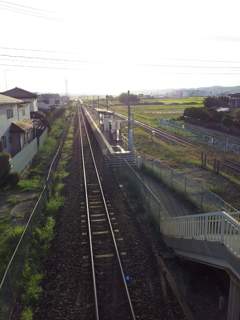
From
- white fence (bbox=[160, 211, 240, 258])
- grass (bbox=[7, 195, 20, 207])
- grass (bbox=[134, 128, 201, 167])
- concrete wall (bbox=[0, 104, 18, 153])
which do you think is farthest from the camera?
grass (bbox=[134, 128, 201, 167])

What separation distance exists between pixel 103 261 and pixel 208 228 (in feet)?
9.76

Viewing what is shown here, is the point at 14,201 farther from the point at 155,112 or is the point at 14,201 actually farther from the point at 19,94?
the point at 155,112

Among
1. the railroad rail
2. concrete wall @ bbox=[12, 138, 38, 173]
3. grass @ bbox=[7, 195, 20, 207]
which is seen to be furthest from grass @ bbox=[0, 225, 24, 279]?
concrete wall @ bbox=[12, 138, 38, 173]

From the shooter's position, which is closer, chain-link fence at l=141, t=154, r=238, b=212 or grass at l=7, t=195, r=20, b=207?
chain-link fence at l=141, t=154, r=238, b=212

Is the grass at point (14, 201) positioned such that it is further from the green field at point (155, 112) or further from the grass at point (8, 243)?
the green field at point (155, 112)

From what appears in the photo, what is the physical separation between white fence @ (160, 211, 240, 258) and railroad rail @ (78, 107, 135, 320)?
1645mm

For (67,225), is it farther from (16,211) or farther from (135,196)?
(135,196)

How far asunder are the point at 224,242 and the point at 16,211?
8617 millimetres

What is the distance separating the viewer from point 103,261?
8.39 metres

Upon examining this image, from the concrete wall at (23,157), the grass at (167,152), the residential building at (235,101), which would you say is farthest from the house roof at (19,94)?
the residential building at (235,101)

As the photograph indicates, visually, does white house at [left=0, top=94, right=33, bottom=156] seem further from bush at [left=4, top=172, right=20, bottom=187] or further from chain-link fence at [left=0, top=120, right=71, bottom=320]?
chain-link fence at [left=0, top=120, right=71, bottom=320]

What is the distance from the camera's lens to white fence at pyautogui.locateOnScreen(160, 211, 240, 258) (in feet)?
18.8

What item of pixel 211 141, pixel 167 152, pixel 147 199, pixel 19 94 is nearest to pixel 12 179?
pixel 147 199

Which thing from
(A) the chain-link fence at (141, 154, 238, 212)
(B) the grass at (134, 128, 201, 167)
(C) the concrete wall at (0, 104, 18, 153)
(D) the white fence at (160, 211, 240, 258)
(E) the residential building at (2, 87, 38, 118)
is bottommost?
(B) the grass at (134, 128, 201, 167)
